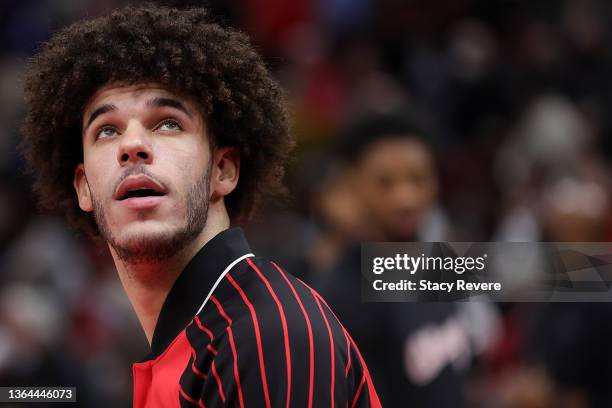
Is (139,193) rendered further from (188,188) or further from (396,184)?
(396,184)

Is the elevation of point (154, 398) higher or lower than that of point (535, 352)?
lower

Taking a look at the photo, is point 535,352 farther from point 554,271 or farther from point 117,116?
point 117,116

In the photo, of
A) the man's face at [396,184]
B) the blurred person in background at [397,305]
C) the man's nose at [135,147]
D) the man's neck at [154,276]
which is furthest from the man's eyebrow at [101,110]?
the man's face at [396,184]

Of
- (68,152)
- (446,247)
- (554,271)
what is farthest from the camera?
(554,271)

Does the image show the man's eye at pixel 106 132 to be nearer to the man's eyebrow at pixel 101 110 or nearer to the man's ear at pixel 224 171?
the man's eyebrow at pixel 101 110

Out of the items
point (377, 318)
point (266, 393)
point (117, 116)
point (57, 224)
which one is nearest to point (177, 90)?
point (117, 116)

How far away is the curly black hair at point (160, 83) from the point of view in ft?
9.51

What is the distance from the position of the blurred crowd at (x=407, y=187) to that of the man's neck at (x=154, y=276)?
2.12ft

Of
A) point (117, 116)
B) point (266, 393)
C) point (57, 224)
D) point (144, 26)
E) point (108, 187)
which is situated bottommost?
point (266, 393)

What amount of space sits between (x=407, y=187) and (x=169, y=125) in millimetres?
2260

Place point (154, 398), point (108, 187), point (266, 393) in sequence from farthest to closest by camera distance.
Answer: point (108, 187) → point (154, 398) → point (266, 393)

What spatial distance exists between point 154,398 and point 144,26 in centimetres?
106

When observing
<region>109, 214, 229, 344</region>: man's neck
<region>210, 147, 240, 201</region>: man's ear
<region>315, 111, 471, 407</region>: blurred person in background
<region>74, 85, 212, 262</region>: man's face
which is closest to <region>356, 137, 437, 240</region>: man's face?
<region>315, 111, 471, 407</region>: blurred person in background

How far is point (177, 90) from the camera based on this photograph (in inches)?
112
